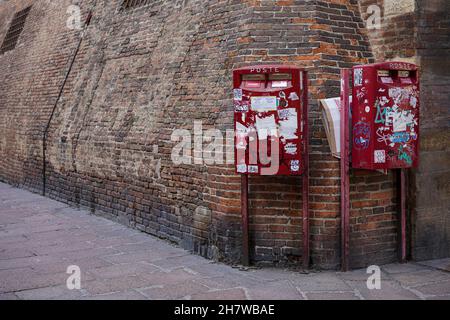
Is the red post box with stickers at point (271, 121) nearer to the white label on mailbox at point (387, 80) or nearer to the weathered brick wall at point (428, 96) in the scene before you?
the white label on mailbox at point (387, 80)

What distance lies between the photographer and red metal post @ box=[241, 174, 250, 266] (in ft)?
20.1

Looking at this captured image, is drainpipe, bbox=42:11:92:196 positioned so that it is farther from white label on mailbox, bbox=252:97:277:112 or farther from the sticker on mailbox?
white label on mailbox, bbox=252:97:277:112

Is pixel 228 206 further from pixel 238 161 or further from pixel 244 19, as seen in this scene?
pixel 244 19

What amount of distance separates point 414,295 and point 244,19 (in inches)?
139

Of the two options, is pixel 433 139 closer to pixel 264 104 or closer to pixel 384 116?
pixel 384 116

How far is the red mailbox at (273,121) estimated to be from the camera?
5.73m

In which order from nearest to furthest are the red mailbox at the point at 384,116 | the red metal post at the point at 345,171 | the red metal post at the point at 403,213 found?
the red mailbox at the point at 384,116
the red metal post at the point at 345,171
the red metal post at the point at 403,213

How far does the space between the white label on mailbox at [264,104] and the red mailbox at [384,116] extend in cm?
87

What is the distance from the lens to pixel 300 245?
6.10 m

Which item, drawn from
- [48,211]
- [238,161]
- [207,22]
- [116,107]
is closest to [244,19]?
[207,22]

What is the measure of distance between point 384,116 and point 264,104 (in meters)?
1.25

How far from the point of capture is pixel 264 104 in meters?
5.76

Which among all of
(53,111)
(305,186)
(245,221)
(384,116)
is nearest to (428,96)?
(384,116)

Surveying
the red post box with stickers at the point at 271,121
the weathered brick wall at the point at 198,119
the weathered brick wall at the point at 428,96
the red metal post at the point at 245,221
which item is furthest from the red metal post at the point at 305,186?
the weathered brick wall at the point at 428,96
